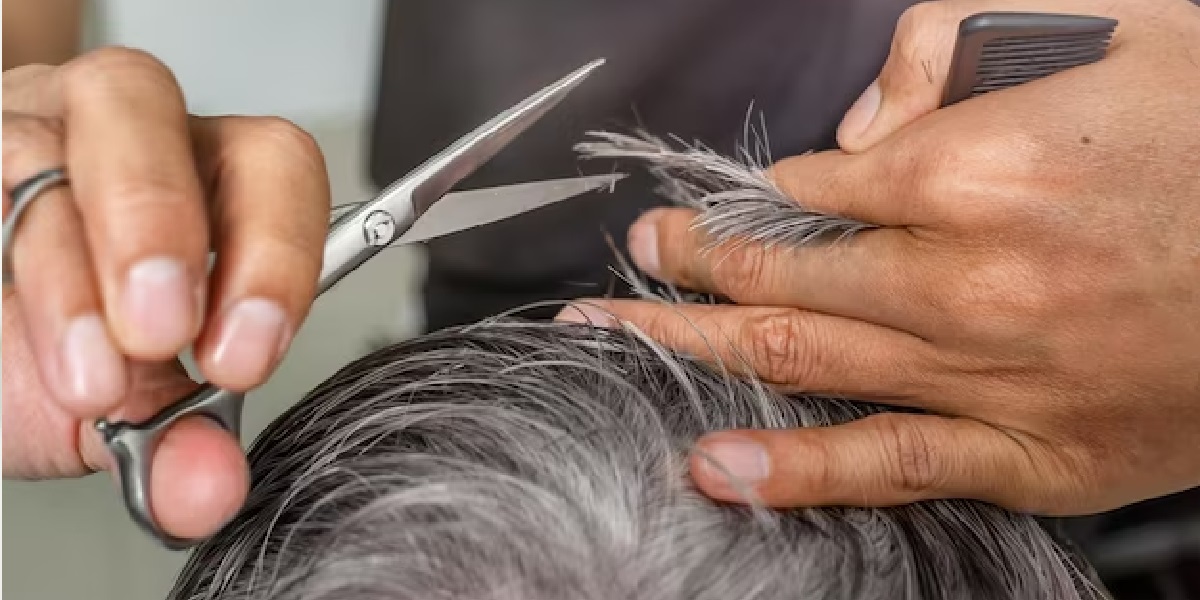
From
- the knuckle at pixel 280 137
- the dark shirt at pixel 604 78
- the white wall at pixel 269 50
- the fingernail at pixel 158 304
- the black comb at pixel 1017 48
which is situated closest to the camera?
the fingernail at pixel 158 304

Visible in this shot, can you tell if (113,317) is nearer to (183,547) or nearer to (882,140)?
(183,547)

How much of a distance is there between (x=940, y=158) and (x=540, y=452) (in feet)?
1.06

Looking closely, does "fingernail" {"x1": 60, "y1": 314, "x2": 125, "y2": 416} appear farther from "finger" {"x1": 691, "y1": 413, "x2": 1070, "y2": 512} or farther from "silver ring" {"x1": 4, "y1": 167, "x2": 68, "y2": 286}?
"finger" {"x1": 691, "y1": 413, "x2": 1070, "y2": 512}

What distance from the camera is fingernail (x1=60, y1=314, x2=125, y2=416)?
50cm

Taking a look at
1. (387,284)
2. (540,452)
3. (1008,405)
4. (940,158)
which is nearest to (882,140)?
(940,158)

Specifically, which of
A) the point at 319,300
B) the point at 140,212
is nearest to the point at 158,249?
the point at 140,212

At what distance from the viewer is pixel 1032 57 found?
0.76 meters

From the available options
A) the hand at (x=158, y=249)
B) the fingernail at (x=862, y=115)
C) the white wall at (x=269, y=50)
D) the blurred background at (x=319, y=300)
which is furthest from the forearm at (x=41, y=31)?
the fingernail at (x=862, y=115)

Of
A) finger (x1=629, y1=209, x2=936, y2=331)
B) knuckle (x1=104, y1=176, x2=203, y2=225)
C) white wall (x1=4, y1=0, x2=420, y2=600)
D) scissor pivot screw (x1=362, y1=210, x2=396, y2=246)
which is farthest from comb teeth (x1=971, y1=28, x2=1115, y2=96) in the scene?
white wall (x1=4, y1=0, x2=420, y2=600)

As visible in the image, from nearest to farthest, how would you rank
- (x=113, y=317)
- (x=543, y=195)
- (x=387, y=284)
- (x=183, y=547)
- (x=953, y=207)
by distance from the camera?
(x=113, y=317) → (x=183, y=547) → (x=953, y=207) → (x=543, y=195) → (x=387, y=284)

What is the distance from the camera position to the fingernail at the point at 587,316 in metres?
0.80

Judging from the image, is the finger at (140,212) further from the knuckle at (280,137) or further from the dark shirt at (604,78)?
the dark shirt at (604,78)

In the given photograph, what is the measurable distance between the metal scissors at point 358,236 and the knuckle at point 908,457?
0.32 metres

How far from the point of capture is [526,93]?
1044 millimetres
